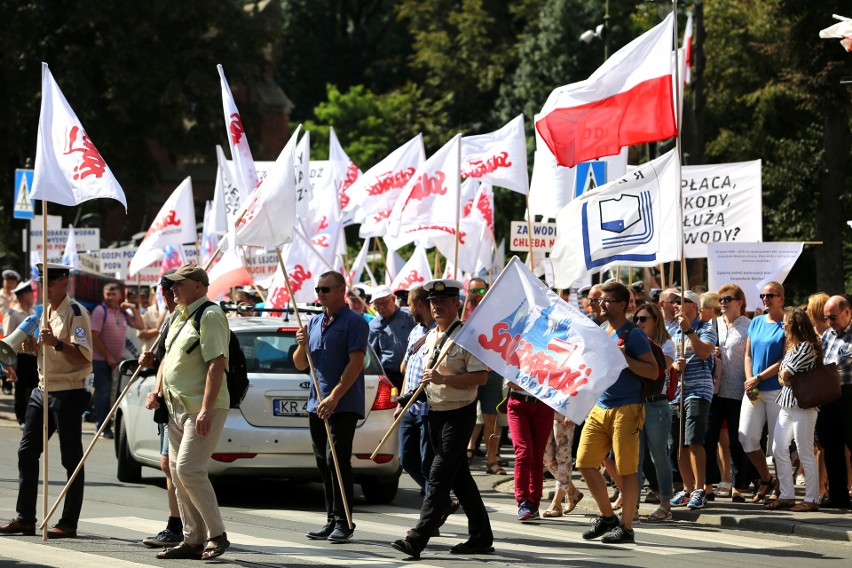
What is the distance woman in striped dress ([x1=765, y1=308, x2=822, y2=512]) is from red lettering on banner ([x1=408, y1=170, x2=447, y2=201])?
531 centimetres

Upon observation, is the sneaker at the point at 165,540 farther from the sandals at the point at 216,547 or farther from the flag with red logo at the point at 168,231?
the flag with red logo at the point at 168,231

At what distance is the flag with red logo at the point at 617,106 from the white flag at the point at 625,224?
385mm

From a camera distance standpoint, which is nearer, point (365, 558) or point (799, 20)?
point (365, 558)

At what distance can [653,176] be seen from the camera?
39.0 ft

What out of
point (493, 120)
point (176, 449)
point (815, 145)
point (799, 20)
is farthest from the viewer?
point (493, 120)

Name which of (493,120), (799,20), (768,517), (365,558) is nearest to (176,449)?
(365,558)

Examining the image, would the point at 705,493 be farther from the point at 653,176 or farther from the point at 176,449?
the point at 176,449

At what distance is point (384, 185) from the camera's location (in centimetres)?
1895

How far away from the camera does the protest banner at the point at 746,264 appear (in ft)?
45.1

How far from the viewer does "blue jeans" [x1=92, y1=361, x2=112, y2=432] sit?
17531mm

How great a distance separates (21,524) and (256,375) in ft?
8.47

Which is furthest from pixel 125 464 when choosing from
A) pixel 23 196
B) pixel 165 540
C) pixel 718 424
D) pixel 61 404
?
pixel 23 196

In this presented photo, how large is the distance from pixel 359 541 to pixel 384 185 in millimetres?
9770

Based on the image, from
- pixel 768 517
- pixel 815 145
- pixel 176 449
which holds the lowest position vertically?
pixel 768 517
